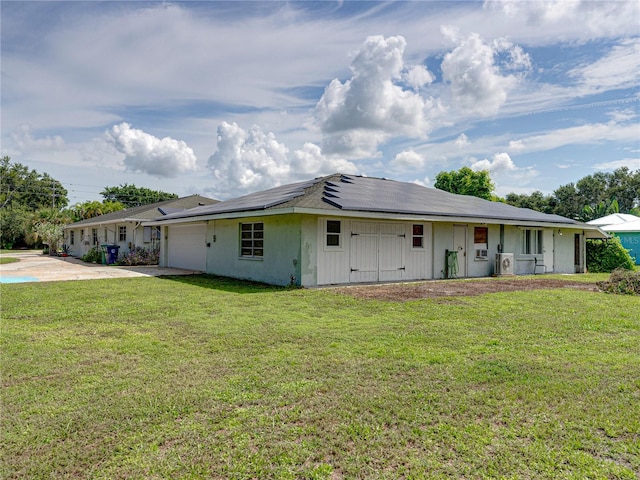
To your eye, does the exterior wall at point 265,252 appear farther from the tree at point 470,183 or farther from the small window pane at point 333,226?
the tree at point 470,183

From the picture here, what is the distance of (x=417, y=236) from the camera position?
14.2m

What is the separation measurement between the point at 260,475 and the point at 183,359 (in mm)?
2572

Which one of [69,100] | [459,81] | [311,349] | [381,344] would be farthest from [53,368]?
[459,81]

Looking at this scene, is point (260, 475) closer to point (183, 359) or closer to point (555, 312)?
point (183, 359)

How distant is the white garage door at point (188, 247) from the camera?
17.2 m

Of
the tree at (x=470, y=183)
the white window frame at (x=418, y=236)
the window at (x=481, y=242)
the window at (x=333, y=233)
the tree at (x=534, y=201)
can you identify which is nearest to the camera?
the window at (x=333, y=233)

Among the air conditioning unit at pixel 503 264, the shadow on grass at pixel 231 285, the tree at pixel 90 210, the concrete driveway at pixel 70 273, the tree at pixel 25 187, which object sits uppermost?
the tree at pixel 25 187

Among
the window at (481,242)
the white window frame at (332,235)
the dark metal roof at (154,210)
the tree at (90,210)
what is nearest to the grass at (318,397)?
the white window frame at (332,235)

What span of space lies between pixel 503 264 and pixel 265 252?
371 inches

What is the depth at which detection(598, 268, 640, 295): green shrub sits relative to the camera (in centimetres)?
1100

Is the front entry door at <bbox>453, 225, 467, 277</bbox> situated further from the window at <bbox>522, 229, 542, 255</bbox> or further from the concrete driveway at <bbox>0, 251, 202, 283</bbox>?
the concrete driveway at <bbox>0, 251, 202, 283</bbox>

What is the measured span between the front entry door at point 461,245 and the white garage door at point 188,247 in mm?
10070

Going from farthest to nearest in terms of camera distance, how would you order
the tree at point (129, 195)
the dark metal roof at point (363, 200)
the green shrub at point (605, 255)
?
the tree at point (129, 195) < the green shrub at point (605, 255) < the dark metal roof at point (363, 200)

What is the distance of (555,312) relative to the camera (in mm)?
7918
